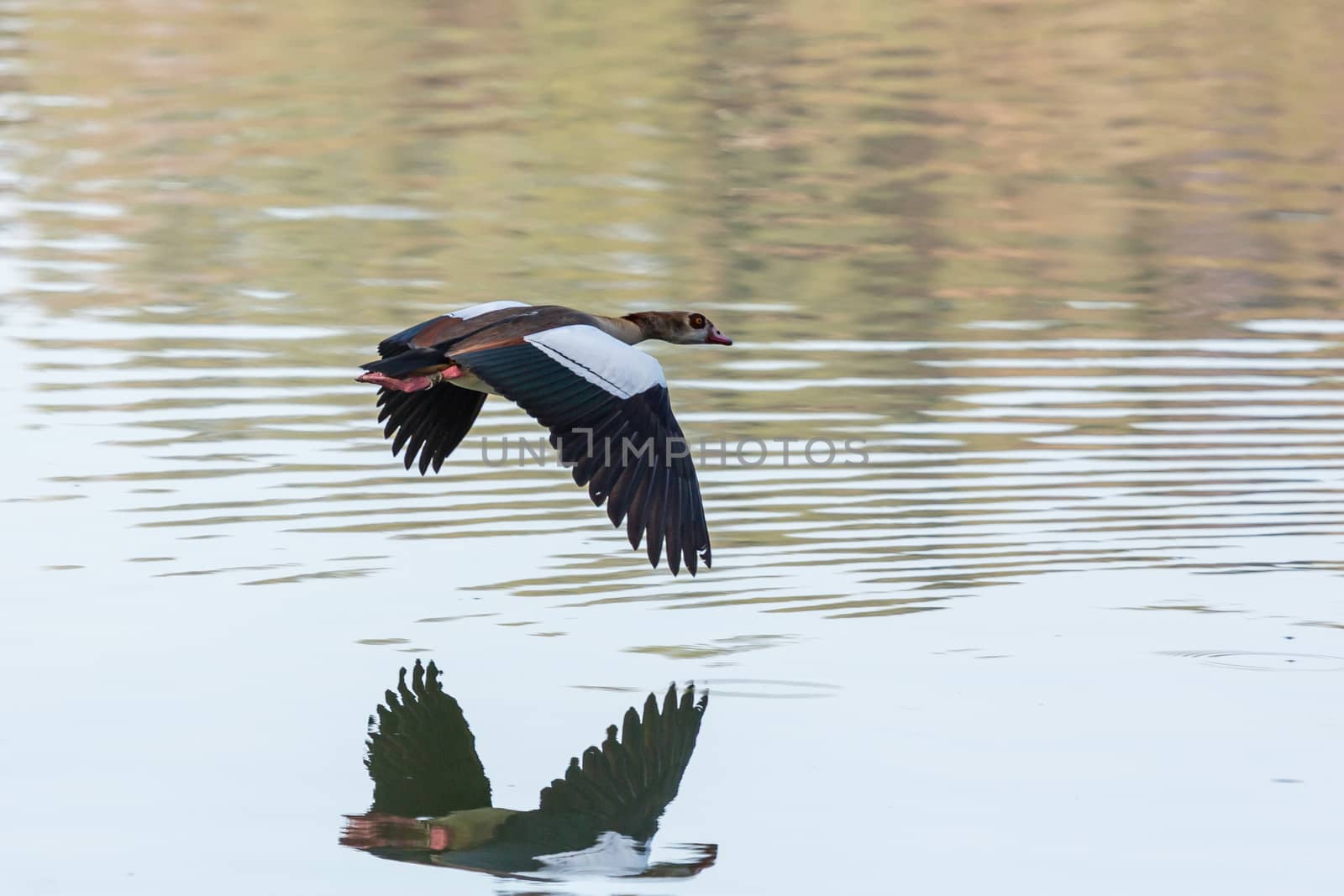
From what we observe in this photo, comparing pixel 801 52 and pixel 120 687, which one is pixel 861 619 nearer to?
pixel 120 687

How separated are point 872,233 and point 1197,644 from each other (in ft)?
37.2

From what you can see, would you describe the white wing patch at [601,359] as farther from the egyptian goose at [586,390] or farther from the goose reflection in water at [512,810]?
the goose reflection in water at [512,810]

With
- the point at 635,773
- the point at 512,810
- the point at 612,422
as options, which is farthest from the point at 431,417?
the point at 512,810

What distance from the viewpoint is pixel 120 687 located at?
8.76m

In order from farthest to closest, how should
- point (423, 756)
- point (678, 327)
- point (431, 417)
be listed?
point (678, 327) < point (431, 417) < point (423, 756)

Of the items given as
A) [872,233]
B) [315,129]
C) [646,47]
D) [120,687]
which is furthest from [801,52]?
[120,687]

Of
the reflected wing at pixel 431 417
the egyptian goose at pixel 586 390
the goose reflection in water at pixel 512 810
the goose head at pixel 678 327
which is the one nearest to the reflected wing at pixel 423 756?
the goose reflection in water at pixel 512 810

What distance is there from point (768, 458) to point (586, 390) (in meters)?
3.63

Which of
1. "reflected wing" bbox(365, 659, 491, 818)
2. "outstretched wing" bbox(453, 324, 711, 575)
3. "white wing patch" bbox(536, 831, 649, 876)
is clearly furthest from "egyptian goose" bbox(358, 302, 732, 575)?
"white wing patch" bbox(536, 831, 649, 876)

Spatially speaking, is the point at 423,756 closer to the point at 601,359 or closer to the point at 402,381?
the point at 601,359

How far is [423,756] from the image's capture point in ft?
27.2

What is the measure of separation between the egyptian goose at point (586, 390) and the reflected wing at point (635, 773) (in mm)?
615

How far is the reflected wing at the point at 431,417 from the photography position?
1086cm

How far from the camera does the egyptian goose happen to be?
28.8 ft
